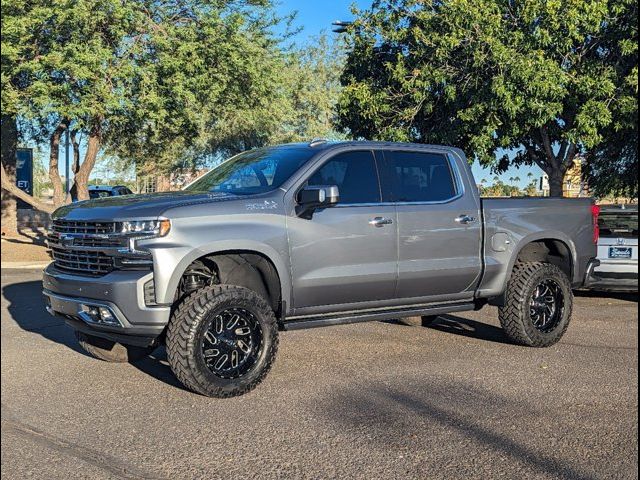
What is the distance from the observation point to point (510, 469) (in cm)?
375

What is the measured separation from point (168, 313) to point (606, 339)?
502cm

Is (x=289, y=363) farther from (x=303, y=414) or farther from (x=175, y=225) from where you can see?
(x=175, y=225)

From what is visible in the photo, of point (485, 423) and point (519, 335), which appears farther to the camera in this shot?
point (519, 335)

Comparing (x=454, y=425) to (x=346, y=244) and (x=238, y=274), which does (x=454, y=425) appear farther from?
(x=238, y=274)

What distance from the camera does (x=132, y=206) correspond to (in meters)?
4.84

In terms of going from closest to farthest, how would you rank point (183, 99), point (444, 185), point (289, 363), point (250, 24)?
point (289, 363) → point (444, 185) → point (183, 99) → point (250, 24)

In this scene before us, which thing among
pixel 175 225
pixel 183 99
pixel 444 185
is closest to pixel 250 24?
pixel 183 99

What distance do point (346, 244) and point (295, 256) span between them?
20.1 inches

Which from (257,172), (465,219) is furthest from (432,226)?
(257,172)

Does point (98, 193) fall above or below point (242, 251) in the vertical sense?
above

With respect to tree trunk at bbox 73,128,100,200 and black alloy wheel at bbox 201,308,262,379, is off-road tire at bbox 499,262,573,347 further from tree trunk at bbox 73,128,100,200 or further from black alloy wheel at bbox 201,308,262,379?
tree trunk at bbox 73,128,100,200

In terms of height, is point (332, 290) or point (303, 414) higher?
point (332, 290)

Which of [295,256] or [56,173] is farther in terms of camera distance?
[56,173]

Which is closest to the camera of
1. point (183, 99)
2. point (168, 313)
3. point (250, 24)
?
point (168, 313)
